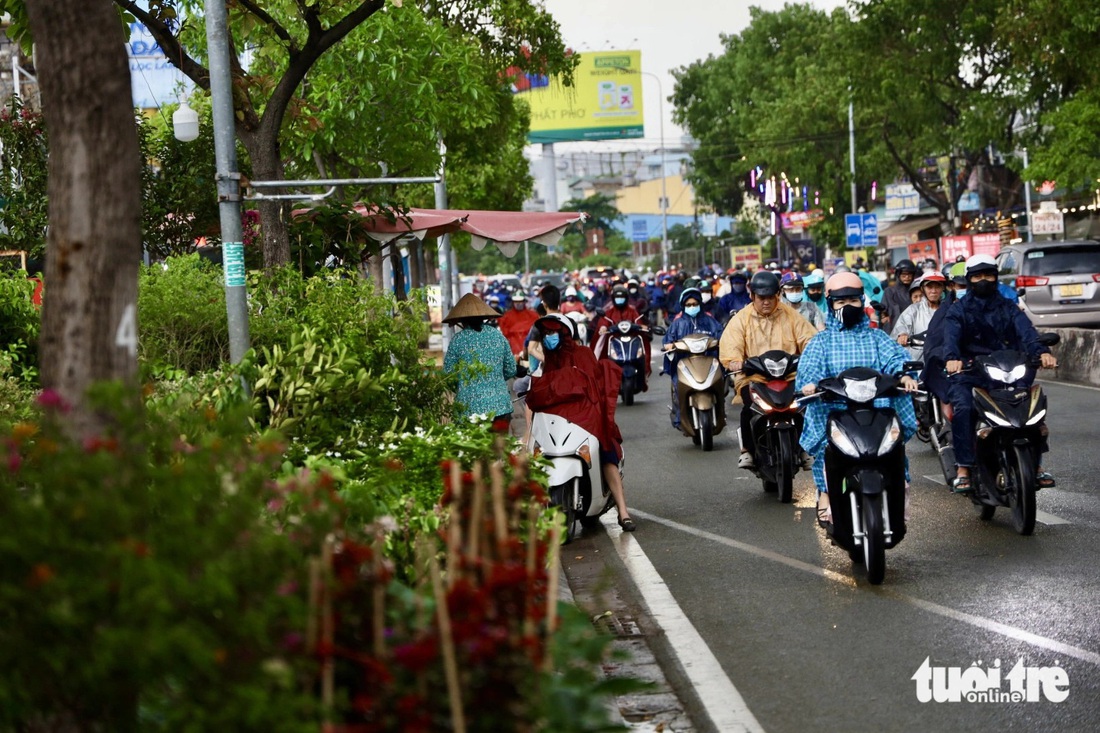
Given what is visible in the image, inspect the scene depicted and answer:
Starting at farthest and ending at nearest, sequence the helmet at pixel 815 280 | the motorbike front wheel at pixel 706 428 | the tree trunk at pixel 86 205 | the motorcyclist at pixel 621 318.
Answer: the motorcyclist at pixel 621 318 < the helmet at pixel 815 280 < the motorbike front wheel at pixel 706 428 < the tree trunk at pixel 86 205

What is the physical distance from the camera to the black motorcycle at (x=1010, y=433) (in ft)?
30.2

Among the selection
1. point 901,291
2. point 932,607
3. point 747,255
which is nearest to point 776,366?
point 932,607

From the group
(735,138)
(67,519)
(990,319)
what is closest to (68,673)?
(67,519)

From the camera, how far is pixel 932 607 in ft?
24.9

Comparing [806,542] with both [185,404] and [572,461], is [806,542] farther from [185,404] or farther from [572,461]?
[185,404]

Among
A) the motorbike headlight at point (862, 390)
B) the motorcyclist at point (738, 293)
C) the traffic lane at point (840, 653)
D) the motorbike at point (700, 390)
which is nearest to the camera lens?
the traffic lane at point (840, 653)

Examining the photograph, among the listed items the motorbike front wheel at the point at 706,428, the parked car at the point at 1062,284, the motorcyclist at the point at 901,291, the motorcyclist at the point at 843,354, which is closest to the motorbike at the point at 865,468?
the motorcyclist at the point at 843,354

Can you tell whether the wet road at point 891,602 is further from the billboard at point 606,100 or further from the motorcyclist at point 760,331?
the billboard at point 606,100

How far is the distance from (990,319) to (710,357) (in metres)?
5.05

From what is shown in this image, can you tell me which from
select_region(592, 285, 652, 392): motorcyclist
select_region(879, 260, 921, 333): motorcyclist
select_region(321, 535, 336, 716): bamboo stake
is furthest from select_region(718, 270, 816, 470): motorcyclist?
select_region(321, 535, 336, 716): bamboo stake

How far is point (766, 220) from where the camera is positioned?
7900 centimetres

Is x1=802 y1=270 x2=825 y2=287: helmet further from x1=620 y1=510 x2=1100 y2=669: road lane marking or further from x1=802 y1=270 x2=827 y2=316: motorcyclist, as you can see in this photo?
x1=620 y1=510 x2=1100 y2=669: road lane marking

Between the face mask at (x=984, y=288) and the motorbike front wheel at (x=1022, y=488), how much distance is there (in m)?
1.29

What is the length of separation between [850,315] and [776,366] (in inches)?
95.2
